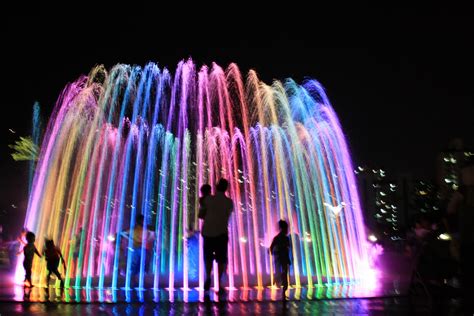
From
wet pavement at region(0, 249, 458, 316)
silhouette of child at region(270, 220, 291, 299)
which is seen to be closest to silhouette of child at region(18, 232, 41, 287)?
wet pavement at region(0, 249, 458, 316)

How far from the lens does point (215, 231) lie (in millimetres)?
8859

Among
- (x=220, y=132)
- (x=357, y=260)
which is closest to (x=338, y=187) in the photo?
(x=357, y=260)

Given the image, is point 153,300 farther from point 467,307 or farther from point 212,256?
point 467,307

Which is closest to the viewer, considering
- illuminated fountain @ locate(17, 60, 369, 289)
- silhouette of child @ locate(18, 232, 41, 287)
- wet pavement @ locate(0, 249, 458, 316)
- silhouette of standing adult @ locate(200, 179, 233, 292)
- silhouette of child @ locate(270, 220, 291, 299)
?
wet pavement @ locate(0, 249, 458, 316)

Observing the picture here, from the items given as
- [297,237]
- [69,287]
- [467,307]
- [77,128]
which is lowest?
[467,307]

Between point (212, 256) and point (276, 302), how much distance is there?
1416 mm

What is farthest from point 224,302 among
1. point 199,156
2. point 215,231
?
point 199,156

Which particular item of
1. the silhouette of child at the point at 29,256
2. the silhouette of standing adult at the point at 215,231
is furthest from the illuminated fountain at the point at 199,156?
the silhouette of standing adult at the point at 215,231

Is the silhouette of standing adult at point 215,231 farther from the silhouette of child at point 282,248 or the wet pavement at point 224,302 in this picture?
the silhouette of child at point 282,248

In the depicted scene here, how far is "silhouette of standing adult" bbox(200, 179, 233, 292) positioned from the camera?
8.87 meters

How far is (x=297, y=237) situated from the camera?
664 inches

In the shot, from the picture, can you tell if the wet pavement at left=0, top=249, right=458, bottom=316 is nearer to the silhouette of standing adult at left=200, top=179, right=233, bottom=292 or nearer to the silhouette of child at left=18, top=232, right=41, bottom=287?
the silhouette of standing adult at left=200, top=179, right=233, bottom=292

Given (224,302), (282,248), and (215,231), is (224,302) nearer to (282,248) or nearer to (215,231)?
(215,231)

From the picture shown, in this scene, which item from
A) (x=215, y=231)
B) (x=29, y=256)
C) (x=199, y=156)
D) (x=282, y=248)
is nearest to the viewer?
(x=215, y=231)
